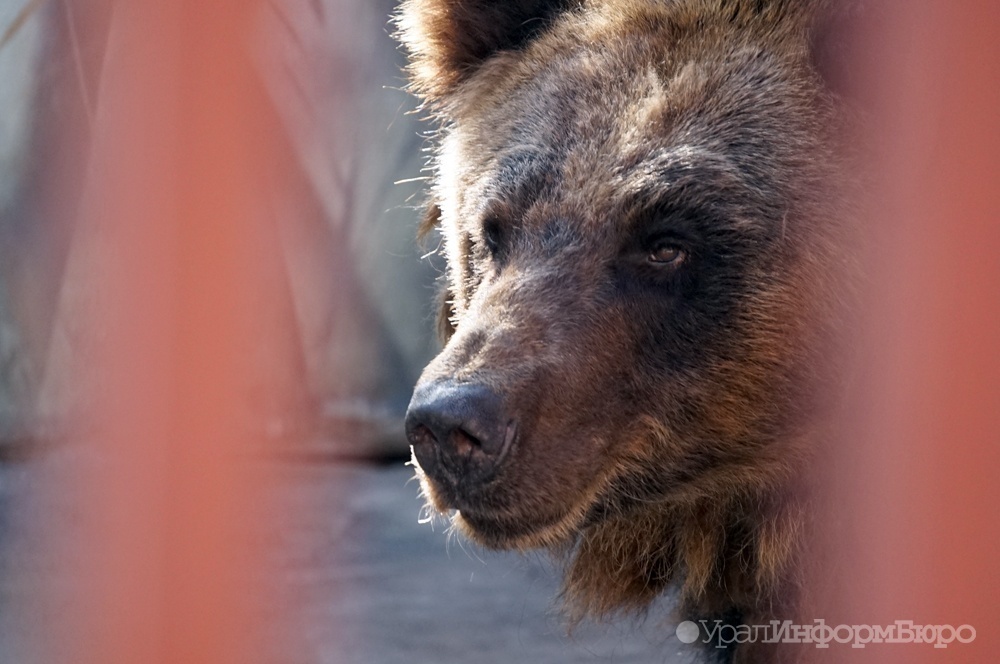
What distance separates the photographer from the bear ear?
2.94m

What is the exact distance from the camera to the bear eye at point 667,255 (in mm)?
2352

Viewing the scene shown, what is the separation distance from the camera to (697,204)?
2318 mm

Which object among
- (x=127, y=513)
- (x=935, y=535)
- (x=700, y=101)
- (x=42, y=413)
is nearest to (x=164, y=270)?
(x=127, y=513)

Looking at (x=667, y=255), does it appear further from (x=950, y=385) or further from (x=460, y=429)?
(x=950, y=385)

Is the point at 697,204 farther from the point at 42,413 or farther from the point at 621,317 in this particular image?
the point at 42,413

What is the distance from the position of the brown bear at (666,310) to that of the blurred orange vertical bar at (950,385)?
1.23ft

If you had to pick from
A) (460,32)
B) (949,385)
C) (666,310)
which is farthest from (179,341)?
(460,32)

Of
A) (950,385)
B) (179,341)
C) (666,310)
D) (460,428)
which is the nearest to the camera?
(179,341)

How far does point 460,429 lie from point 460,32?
1298 mm

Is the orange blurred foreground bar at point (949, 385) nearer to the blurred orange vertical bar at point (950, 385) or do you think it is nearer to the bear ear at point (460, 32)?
the blurred orange vertical bar at point (950, 385)

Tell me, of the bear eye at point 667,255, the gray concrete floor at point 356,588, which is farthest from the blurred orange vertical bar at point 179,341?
the gray concrete floor at point 356,588

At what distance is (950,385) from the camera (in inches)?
64.9

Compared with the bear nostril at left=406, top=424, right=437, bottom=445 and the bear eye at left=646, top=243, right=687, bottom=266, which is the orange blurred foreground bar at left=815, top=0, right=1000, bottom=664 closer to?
the bear eye at left=646, top=243, right=687, bottom=266

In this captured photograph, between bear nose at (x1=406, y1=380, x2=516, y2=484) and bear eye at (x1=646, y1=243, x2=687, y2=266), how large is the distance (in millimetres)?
463
